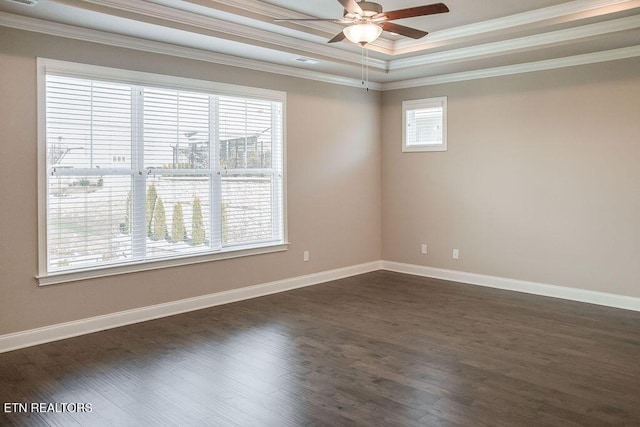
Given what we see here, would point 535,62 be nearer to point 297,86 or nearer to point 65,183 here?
point 297,86

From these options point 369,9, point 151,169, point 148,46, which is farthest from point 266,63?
point 369,9

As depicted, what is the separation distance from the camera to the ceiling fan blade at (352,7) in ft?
10.8

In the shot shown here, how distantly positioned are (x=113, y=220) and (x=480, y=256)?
4252 mm

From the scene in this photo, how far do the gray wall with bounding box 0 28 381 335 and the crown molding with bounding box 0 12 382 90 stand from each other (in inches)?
2.4

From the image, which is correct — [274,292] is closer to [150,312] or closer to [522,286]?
[150,312]

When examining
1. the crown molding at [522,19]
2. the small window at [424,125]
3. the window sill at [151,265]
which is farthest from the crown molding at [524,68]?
the window sill at [151,265]

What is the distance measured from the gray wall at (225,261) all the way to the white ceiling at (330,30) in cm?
18

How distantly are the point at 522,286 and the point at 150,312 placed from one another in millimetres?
4134

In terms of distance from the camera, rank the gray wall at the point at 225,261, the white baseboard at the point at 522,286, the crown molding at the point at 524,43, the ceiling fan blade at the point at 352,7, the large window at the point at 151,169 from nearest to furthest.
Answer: the ceiling fan blade at the point at 352,7 < the gray wall at the point at 225,261 < the large window at the point at 151,169 < the crown molding at the point at 524,43 < the white baseboard at the point at 522,286

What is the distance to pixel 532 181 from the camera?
5.82m

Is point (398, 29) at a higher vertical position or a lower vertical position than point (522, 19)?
lower

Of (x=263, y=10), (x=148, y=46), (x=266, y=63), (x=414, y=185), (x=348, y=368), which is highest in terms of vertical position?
(x=263, y=10)

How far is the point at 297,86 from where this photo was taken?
6059mm

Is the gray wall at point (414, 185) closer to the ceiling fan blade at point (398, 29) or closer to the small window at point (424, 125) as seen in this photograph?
the small window at point (424, 125)
